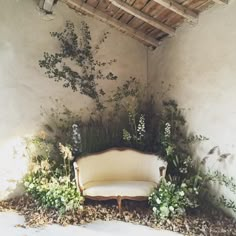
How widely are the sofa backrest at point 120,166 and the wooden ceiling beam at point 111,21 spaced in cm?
184

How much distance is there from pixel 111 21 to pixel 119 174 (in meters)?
2.29

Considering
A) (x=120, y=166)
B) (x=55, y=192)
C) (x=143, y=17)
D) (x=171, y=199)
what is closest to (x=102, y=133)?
(x=120, y=166)

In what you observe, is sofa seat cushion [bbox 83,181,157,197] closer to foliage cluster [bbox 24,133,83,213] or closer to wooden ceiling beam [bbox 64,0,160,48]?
foliage cluster [bbox 24,133,83,213]

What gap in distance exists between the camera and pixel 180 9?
3973 millimetres

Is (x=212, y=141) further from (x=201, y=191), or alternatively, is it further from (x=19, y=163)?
(x=19, y=163)

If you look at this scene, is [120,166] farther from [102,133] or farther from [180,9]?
[180,9]

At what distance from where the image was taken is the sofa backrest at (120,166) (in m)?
4.46

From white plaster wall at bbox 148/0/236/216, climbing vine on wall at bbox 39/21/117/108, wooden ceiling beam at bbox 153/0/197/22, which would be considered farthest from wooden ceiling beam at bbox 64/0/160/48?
wooden ceiling beam at bbox 153/0/197/22

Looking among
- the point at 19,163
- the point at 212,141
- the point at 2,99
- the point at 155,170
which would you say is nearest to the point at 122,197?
the point at 155,170

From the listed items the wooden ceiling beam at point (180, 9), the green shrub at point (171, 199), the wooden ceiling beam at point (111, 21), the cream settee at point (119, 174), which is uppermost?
the wooden ceiling beam at point (111, 21)

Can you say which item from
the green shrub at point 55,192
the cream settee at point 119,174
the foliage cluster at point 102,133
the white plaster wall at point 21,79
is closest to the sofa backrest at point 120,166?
the cream settee at point 119,174

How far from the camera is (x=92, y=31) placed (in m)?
5.14

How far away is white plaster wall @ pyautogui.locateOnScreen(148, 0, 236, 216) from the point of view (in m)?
3.70

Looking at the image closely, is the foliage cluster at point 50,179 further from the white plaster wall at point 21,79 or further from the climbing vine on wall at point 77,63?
the climbing vine on wall at point 77,63
